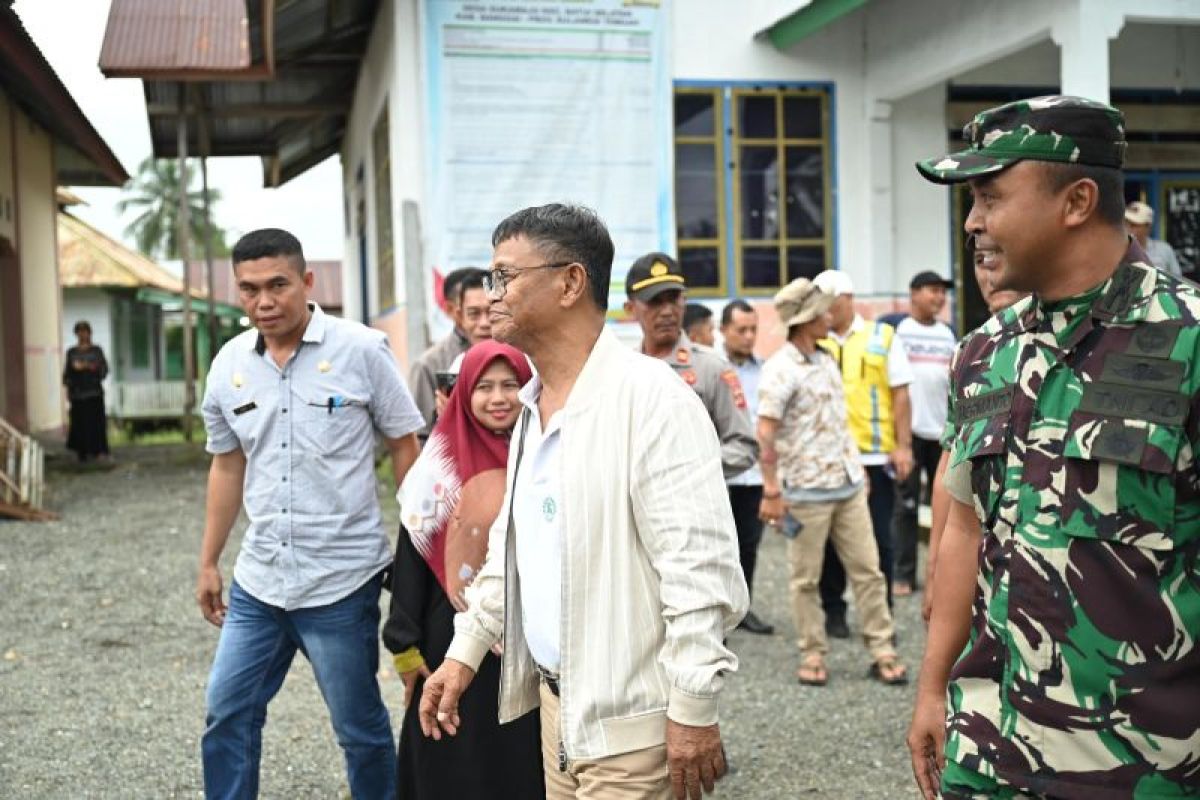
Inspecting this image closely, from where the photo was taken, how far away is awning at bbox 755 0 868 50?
11.0 metres

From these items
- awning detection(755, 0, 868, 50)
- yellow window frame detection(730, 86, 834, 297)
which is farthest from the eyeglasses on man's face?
yellow window frame detection(730, 86, 834, 297)

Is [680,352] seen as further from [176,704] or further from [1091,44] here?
[1091,44]

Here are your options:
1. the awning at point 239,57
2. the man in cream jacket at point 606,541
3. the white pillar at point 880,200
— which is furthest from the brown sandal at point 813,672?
the awning at point 239,57

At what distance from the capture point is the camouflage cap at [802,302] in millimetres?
6211

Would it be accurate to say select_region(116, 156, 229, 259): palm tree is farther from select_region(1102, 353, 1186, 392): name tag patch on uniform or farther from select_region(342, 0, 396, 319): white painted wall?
select_region(1102, 353, 1186, 392): name tag patch on uniform

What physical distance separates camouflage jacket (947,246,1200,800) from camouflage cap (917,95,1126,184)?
20 cm

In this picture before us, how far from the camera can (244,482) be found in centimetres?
423

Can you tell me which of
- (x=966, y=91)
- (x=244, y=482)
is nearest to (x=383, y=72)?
(x=966, y=91)

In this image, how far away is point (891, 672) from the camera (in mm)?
6258

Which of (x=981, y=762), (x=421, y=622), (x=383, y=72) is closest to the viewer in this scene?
(x=981, y=762)

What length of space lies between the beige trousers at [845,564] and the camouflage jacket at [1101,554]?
4035mm

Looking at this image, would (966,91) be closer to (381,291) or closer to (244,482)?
(381,291)

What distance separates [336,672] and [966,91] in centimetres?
1067

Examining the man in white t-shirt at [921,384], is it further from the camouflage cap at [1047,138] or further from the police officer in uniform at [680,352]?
the camouflage cap at [1047,138]
